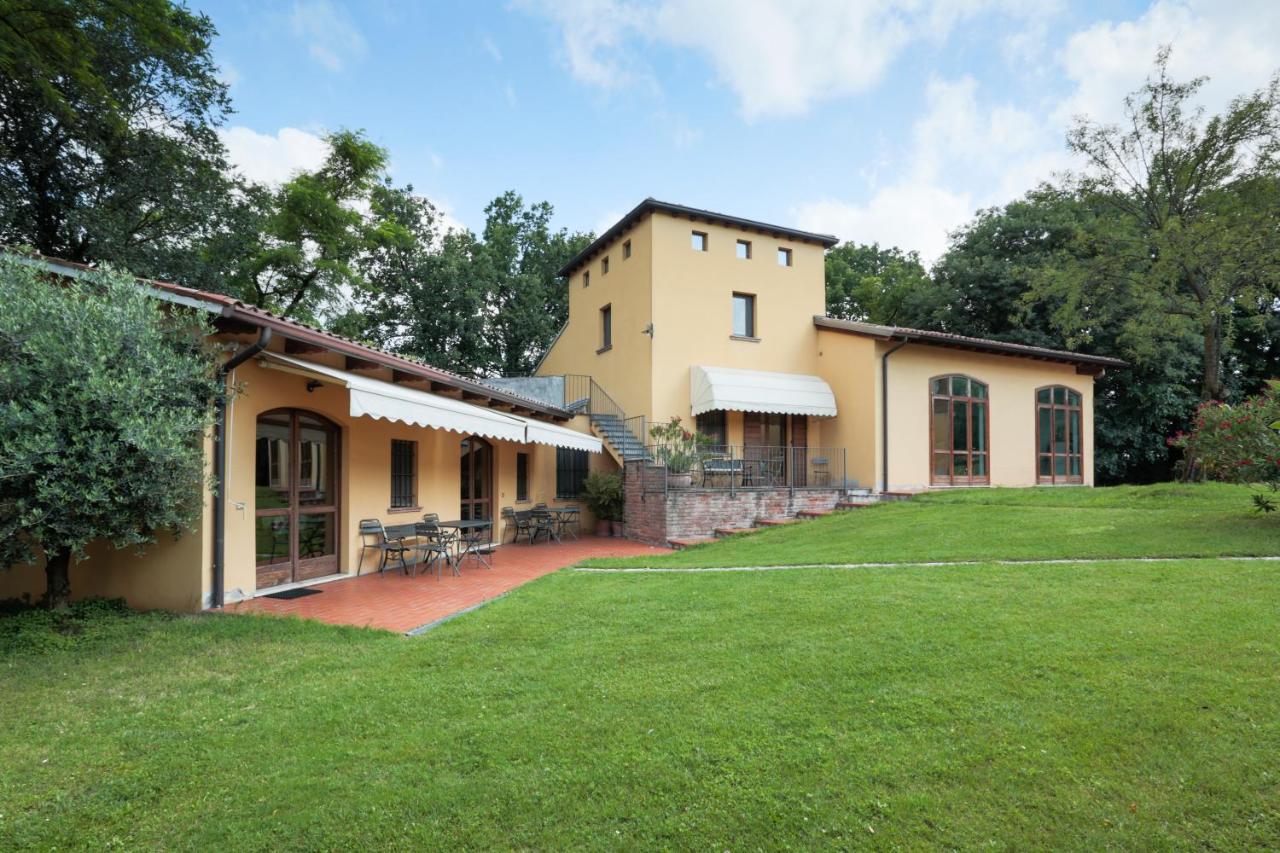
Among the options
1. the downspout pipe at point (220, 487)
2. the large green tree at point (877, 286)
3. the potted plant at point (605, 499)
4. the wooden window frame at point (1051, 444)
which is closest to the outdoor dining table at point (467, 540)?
the downspout pipe at point (220, 487)

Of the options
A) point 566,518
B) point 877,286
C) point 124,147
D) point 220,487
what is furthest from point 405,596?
point 877,286

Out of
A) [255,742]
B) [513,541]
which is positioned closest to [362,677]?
[255,742]

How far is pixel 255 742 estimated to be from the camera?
410 centimetres

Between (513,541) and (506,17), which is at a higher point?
(506,17)

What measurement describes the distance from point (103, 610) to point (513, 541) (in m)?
9.21

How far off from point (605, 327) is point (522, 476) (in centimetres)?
680

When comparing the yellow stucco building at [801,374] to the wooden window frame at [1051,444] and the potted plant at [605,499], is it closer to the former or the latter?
the wooden window frame at [1051,444]

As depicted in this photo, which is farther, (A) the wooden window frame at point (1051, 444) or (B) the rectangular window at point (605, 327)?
(B) the rectangular window at point (605, 327)

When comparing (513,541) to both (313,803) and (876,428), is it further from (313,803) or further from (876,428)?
(313,803)

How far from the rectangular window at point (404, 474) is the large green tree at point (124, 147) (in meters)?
9.16

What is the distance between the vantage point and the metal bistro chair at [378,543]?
10.7 metres

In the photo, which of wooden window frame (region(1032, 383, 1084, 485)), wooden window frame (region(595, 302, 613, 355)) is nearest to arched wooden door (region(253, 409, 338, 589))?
wooden window frame (region(595, 302, 613, 355))

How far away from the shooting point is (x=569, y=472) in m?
19.2

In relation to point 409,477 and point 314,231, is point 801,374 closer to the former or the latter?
point 409,477
